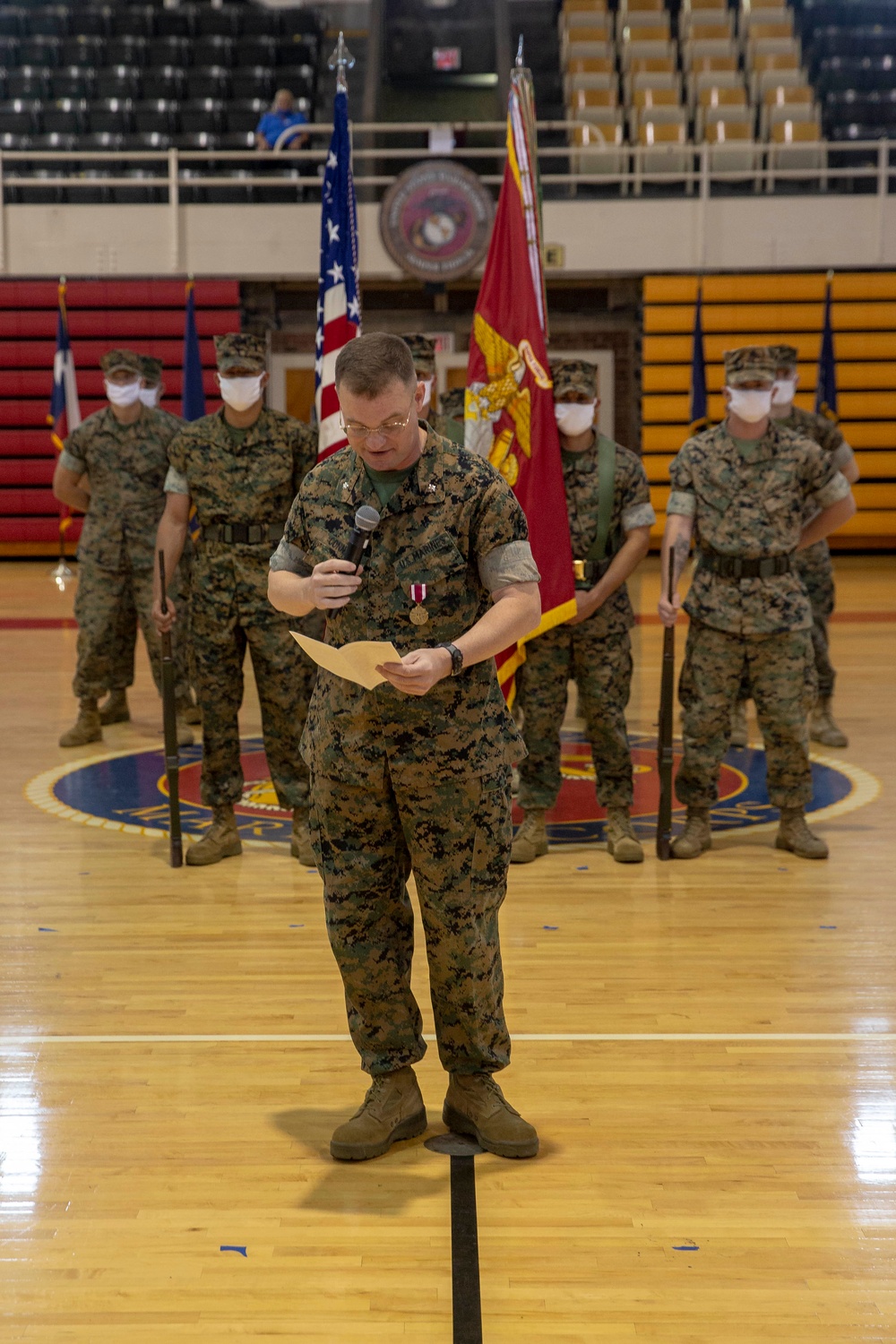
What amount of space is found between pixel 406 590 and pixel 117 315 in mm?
11697

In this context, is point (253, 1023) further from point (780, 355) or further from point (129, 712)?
point (129, 712)

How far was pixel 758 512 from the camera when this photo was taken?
14.9 feet

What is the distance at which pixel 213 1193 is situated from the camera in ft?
8.46

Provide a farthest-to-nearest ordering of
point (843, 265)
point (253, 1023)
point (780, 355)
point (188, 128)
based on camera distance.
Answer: point (188, 128) < point (843, 265) < point (780, 355) < point (253, 1023)

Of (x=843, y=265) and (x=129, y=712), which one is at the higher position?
(x=843, y=265)

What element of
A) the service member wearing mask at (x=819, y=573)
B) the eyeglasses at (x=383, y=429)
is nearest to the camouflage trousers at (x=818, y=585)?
the service member wearing mask at (x=819, y=573)

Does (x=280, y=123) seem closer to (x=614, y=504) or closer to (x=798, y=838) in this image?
(x=614, y=504)

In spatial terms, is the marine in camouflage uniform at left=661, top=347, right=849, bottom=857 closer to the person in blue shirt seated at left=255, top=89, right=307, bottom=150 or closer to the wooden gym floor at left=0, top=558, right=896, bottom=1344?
the wooden gym floor at left=0, top=558, right=896, bottom=1344

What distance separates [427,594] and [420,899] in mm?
572

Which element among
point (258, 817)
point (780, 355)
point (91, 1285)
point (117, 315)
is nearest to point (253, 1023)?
point (91, 1285)

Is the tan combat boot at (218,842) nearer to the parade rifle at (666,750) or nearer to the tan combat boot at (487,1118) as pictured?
the parade rifle at (666,750)

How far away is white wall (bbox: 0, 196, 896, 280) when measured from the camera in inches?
500

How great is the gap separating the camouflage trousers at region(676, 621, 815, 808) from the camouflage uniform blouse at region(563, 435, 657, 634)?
0.90 feet

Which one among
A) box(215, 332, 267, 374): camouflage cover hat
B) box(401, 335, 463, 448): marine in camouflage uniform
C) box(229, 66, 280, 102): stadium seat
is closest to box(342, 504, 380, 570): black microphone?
box(215, 332, 267, 374): camouflage cover hat
